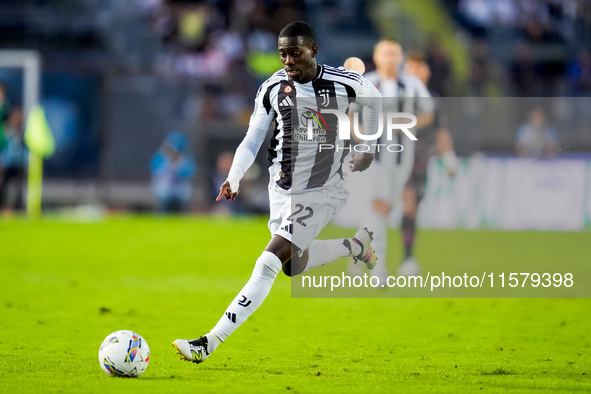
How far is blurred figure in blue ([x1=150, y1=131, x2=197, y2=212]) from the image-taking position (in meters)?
20.2

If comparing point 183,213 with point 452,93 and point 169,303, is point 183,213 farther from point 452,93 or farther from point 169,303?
point 169,303

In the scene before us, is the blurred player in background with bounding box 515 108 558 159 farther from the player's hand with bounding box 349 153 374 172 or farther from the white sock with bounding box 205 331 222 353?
the white sock with bounding box 205 331 222 353

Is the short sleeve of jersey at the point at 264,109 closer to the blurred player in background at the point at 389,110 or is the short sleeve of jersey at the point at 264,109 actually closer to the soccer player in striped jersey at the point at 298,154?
the soccer player in striped jersey at the point at 298,154

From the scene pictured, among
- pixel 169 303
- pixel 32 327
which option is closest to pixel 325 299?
pixel 169 303

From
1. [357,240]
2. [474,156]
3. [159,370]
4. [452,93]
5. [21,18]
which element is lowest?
[159,370]

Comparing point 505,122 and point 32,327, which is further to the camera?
point 505,122

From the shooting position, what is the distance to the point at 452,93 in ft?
66.0

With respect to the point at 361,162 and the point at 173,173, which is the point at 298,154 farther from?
the point at 173,173

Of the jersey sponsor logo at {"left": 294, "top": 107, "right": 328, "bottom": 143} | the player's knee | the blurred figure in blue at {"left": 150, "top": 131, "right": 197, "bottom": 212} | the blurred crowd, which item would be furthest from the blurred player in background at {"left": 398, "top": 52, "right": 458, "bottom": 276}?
the blurred crowd

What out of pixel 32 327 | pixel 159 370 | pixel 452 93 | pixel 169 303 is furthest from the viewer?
pixel 452 93

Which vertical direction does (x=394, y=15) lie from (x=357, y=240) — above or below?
above

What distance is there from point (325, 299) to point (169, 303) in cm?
171

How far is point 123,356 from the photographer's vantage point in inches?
221

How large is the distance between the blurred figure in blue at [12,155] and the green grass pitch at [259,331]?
210 inches
